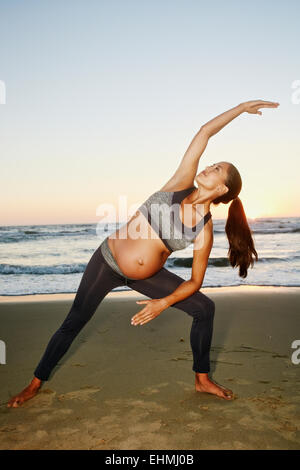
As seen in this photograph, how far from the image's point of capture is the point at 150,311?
297 centimetres

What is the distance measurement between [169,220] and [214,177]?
475 mm

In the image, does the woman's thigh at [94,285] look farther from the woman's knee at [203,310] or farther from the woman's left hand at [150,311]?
the woman's knee at [203,310]

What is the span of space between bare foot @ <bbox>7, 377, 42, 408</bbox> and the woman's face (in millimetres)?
2003

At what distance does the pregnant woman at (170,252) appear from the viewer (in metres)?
3.10

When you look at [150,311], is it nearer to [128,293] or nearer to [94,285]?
[94,285]

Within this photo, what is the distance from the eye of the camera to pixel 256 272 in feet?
36.0

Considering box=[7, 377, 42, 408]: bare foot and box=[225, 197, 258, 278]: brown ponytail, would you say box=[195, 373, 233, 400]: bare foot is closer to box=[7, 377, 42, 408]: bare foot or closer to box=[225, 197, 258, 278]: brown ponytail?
box=[225, 197, 258, 278]: brown ponytail

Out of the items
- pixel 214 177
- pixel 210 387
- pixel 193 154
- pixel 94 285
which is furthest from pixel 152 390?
pixel 193 154

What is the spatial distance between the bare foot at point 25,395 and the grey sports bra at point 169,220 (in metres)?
1.49

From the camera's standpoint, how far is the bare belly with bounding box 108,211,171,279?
3.11 m
